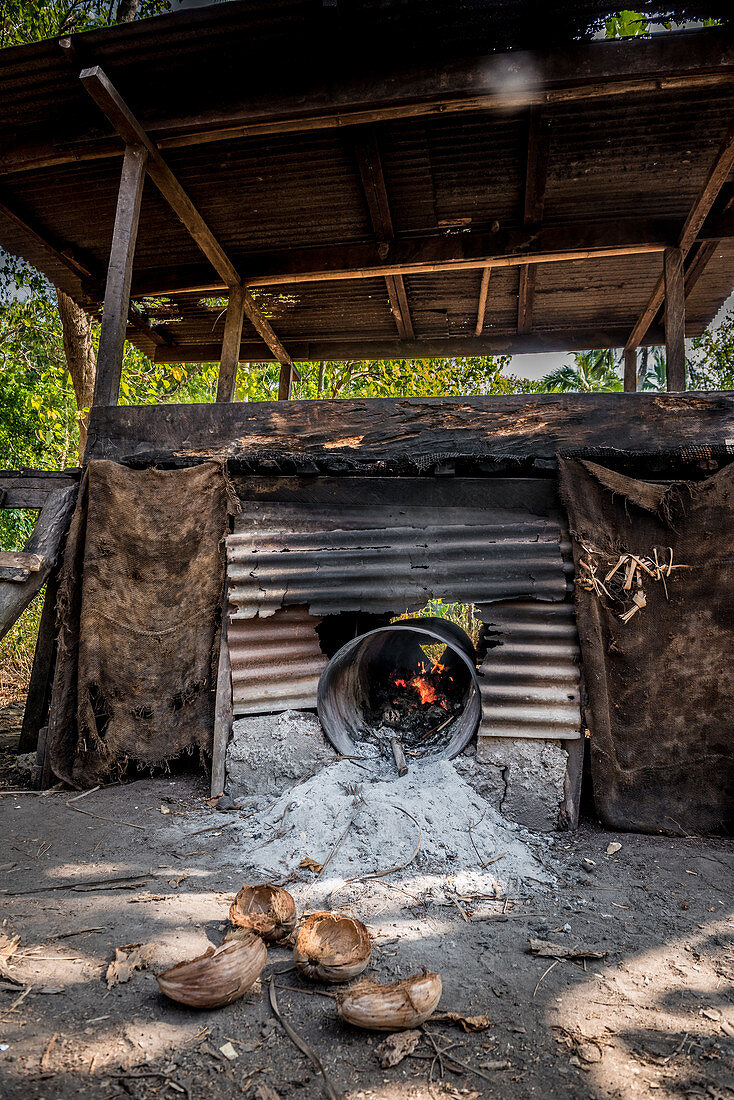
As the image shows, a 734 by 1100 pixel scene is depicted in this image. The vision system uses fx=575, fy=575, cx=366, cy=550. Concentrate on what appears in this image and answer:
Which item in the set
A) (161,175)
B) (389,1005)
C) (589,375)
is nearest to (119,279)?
(161,175)

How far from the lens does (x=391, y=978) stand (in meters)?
2.05

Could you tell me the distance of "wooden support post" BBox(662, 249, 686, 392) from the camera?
16.7 ft

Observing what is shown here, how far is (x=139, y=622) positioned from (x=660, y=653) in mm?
3454

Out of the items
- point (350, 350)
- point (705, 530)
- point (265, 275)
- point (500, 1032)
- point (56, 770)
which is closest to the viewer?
point (500, 1032)

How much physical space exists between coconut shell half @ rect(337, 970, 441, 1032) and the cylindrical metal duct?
6.25 ft

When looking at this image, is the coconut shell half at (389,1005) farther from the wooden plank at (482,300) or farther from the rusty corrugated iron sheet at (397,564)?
the wooden plank at (482,300)

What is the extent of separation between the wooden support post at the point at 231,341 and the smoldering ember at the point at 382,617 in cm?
66

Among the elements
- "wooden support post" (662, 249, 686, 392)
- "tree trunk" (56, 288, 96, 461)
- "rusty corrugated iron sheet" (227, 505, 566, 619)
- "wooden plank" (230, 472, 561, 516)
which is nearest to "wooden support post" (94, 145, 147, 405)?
"wooden plank" (230, 472, 561, 516)

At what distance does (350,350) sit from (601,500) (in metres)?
5.36

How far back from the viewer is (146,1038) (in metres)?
1.68

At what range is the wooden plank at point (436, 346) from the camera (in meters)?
7.66

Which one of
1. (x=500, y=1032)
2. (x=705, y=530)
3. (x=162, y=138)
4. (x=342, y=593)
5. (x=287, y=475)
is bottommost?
(x=500, y=1032)

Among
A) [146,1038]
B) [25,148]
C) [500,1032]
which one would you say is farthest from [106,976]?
[25,148]

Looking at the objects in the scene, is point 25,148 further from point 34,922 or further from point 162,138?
point 34,922
